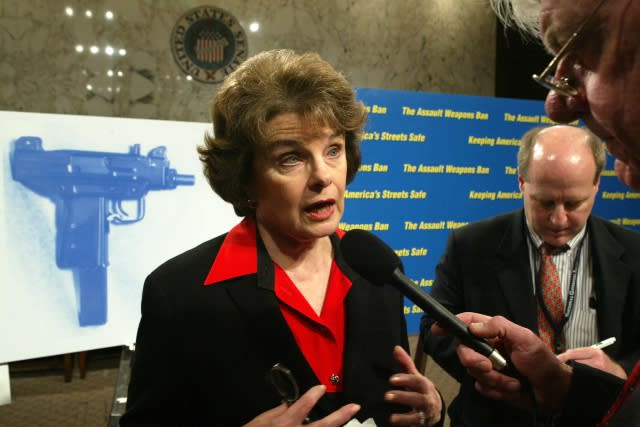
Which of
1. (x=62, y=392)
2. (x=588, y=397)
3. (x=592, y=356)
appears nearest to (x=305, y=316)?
(x=588, y=397)

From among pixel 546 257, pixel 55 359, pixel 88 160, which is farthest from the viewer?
pixel 55 359

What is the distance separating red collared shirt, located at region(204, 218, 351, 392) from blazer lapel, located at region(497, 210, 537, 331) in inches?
31.0

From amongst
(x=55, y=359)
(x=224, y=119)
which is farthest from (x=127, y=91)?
(x=224, y=119)

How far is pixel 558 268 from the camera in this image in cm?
182

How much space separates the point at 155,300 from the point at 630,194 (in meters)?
4.80

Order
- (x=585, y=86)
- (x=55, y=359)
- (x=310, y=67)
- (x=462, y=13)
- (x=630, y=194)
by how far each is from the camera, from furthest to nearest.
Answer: (x=462, y=13)
(x=630, y=194)
(x=55, y=359)
(x=310, y=67)
(x=585, y=86)

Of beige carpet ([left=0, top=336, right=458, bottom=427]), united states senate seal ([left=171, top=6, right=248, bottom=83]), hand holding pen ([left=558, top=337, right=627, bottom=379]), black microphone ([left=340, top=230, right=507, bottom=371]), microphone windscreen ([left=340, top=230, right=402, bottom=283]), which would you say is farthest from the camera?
united states senate seal ([left=171, top=6, right=248, bottom=83])

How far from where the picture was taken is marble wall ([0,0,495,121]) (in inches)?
144

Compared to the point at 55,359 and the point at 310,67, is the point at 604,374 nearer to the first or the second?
the point at 310,67

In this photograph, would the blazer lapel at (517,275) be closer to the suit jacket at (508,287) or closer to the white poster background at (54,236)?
the suit jacket at (508,287)

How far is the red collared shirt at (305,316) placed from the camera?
119 cm

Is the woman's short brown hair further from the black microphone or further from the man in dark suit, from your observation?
the man in dark suit

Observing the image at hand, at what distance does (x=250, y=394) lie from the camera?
1.13 m

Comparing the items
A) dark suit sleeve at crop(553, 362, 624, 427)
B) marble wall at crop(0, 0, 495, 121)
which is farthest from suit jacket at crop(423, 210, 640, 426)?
marble wall at crop(0, 0, 495, 121)
